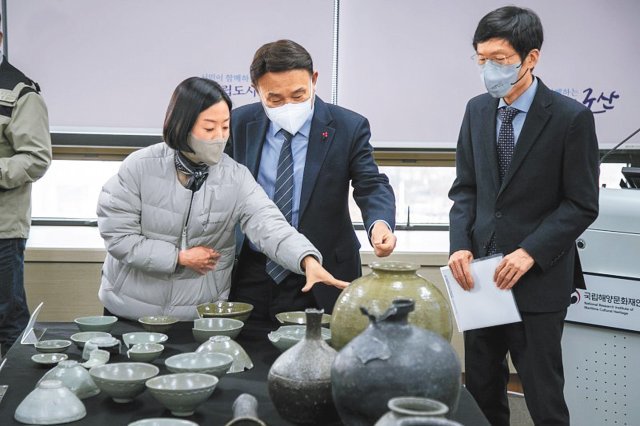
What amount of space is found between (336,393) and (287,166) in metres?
1.25

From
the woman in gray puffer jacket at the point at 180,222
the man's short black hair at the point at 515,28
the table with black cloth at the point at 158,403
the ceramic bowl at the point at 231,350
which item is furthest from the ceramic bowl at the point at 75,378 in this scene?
the man's short black hair at the point at 515,28

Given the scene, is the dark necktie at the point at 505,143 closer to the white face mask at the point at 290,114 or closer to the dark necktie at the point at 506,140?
the dark necktie at the point at 506,140

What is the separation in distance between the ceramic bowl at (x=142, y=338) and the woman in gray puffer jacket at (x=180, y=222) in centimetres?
24

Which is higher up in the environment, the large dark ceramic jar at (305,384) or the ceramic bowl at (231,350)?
the large dark ceramic jar at (305,384)

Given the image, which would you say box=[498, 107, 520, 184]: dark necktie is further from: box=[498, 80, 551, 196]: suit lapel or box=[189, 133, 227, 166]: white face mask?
box=[189, 133, 227, 166]: white face mask

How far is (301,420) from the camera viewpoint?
1304mm

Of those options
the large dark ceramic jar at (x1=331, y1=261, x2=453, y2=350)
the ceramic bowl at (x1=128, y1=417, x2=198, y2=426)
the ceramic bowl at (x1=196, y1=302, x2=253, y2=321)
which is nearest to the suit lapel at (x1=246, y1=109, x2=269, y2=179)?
the ceramic bowl at (x1=196, y1=302, x2=253, y2=321)

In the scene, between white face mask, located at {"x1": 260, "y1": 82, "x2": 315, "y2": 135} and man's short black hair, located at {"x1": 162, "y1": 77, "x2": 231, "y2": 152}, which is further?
white face mask, located at {"x1": 260, "y1": 82, "x2": 315, "y2": 135}

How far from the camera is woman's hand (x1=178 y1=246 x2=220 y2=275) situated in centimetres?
205

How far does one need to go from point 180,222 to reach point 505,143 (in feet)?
3.28

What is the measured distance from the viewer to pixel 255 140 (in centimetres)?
239

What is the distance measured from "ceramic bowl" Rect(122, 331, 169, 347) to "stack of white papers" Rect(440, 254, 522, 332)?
2.91 feet

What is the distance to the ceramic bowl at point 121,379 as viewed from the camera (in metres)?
1.38

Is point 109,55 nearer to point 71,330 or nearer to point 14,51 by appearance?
point 14,51
